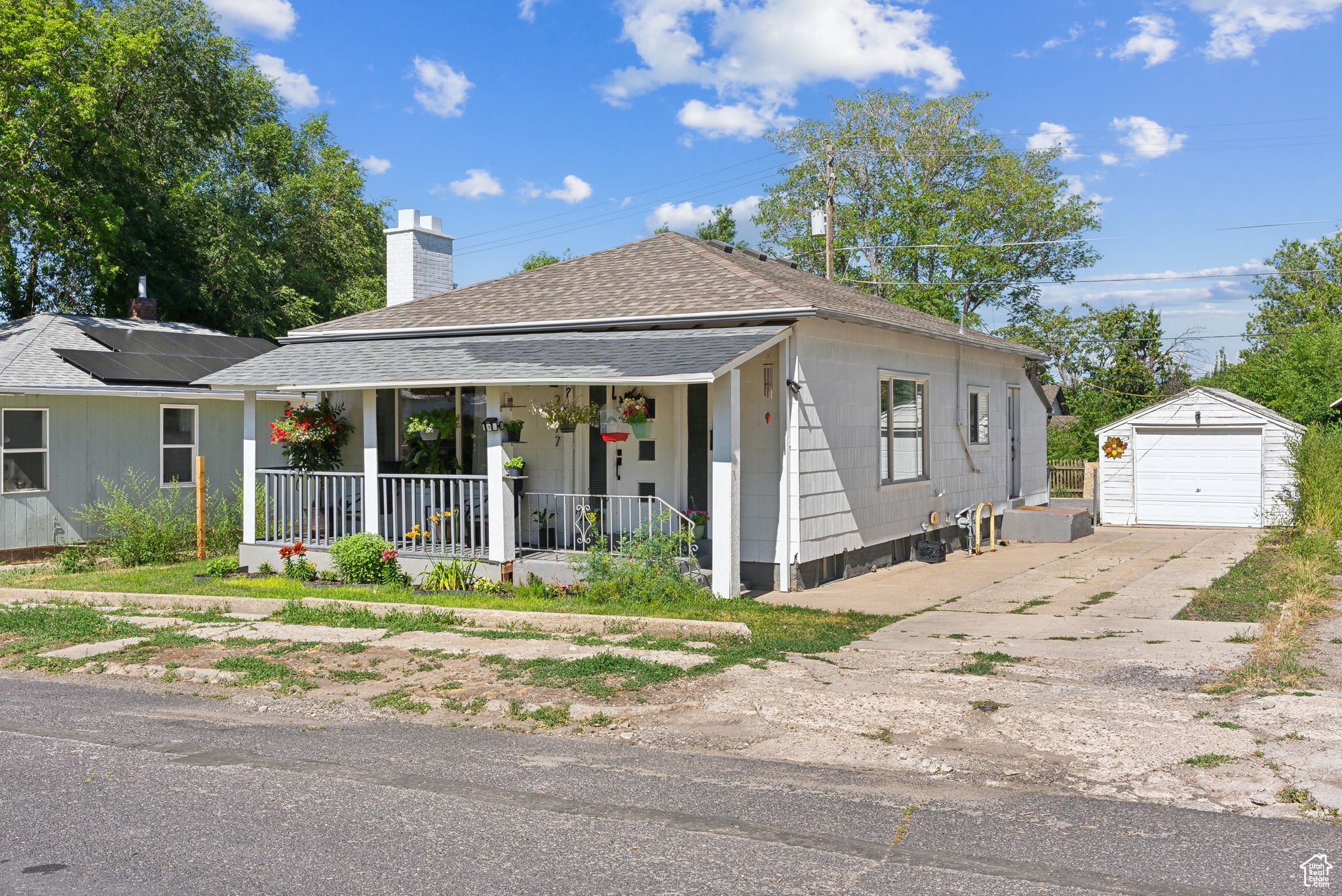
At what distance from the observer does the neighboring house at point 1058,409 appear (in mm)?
34844

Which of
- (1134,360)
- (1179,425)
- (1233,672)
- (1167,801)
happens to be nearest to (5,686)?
(1167,801)

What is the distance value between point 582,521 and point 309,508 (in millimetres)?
3707

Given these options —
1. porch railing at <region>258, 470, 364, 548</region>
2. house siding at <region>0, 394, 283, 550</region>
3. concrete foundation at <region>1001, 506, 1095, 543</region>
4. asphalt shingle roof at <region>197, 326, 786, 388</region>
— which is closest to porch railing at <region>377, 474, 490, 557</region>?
porch railing at <region>258, 470, 364, 548</region>

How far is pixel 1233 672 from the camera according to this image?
817 cm

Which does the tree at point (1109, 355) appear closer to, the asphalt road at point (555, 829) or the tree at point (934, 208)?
the tree at point (934, 208)

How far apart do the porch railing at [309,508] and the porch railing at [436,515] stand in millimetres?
511

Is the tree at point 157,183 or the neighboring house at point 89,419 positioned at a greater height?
the tree at point 157,183

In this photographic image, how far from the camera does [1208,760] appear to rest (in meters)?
6.11

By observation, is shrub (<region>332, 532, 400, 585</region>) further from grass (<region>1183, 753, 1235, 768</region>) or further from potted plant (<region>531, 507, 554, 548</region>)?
grass (<region>1183, 753, 1235, 768</region>)

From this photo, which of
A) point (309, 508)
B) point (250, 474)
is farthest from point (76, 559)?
point (309, 508)

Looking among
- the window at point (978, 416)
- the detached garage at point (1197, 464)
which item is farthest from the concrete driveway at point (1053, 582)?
the detached garage at point (1197, 464)

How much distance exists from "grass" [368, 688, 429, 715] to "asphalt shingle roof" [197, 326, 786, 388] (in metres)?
4.37

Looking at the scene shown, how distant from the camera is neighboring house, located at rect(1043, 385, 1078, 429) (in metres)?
34.8

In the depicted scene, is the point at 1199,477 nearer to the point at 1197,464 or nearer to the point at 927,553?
the point at 1197,464
